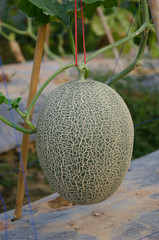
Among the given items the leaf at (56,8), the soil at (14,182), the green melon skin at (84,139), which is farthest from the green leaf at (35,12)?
the soil at (14,182)

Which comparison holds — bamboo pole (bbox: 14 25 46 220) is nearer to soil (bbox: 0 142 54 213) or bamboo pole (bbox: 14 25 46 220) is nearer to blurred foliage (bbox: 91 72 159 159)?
soil (bbox: 0 142 54 213)

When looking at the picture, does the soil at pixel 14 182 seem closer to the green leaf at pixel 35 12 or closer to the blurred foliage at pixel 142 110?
the blurred foliage at pixel 142 110

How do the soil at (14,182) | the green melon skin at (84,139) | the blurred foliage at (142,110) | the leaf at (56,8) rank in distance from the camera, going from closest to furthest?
the green melon skin at (84,139), the leaf at (56,8), the soil at (14,182), the blurred foliage at (142,110)

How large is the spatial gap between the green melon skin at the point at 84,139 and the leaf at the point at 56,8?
0.32 metres

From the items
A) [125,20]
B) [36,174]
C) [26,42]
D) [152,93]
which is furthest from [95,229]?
[26,42]

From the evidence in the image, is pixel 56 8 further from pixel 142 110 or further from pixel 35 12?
pixel 142 110

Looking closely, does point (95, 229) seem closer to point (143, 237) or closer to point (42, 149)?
point (143, 237)

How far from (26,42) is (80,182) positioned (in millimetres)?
6679

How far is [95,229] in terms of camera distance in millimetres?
1626

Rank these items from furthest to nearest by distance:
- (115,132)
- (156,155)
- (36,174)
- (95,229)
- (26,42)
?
(26,42)
(36,174)
(156,155)
(95,229)
(115,132)

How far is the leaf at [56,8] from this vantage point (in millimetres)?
1468

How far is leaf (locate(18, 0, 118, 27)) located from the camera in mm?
1468

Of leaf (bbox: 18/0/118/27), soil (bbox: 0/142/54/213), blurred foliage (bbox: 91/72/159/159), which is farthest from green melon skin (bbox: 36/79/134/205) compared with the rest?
blurred foliage (bbox: 91/72/159/159)

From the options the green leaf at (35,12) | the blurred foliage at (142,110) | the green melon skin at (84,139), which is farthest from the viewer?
the blurred foliage at (142,110)
